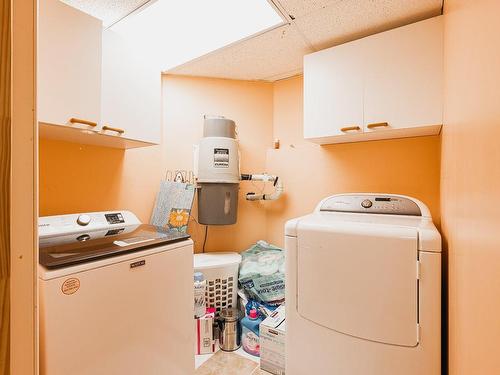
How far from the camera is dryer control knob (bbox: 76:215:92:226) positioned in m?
1.48

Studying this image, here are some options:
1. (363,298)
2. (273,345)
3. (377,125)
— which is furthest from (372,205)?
(273,345)

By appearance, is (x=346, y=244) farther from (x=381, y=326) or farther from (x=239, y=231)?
(x=239, y=231)

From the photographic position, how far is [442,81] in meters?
1.36

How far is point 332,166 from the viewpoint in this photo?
2123 mm

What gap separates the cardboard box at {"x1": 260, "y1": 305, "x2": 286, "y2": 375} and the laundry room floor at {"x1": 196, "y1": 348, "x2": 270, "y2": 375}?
0.21 ft

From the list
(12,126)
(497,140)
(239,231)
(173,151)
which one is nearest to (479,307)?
(497,140)

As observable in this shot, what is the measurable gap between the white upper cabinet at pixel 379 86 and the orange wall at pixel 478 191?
59cm

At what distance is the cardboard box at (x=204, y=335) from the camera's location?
1.84m

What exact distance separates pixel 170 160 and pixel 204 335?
1383mm

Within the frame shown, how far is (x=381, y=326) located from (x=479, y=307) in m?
0.67

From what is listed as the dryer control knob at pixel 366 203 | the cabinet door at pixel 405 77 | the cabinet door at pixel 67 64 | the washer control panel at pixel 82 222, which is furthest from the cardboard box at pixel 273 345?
the cabinet door at pixel 67 64

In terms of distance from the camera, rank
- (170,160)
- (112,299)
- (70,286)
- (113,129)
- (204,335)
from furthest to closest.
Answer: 1. (170,160)
2. (204,335)
3. (113,129)
4. (112,299)
5. (70,286)

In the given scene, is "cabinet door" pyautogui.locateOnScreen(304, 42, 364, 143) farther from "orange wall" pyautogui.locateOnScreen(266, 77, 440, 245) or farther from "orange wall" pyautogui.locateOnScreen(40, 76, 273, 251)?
"orange wall" pyautogui.locateOnScreen(40, 76, 273, 251)

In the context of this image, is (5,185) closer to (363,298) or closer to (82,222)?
(82,222)
